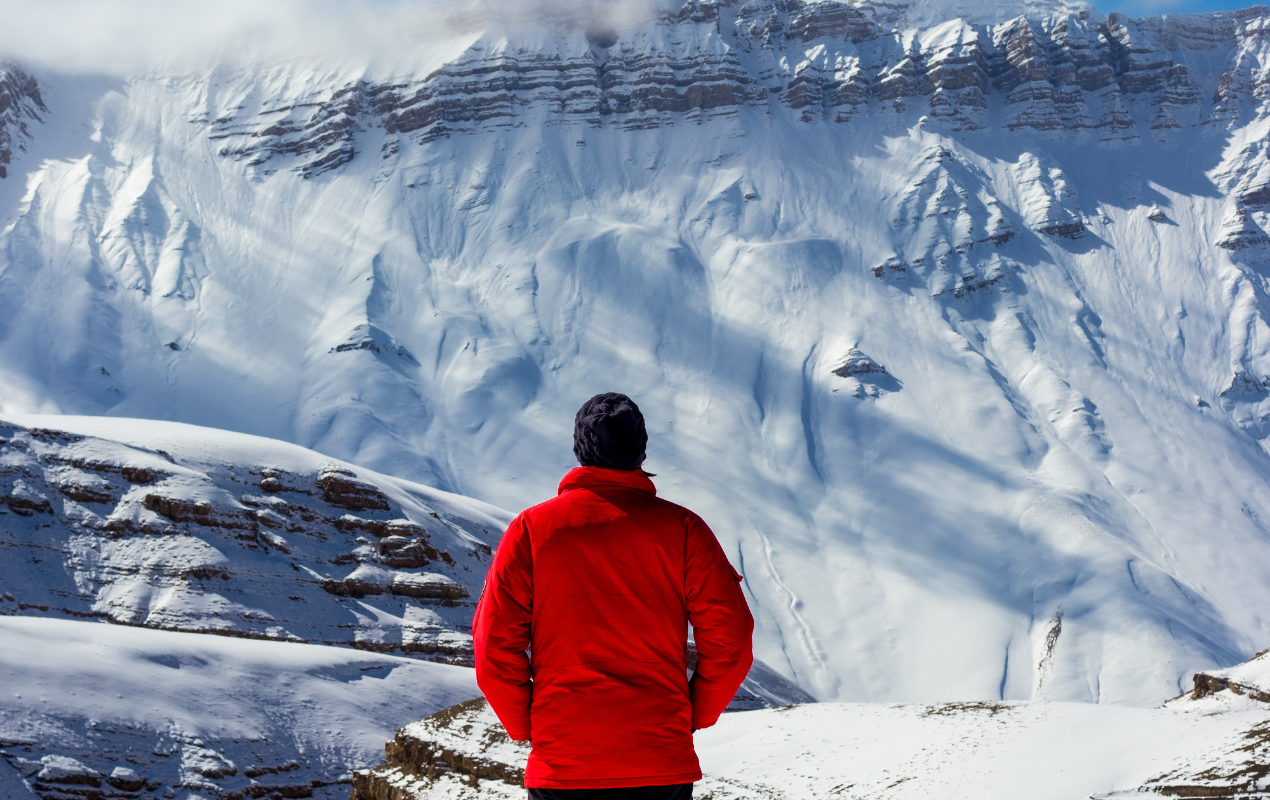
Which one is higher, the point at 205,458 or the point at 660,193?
the point at 660,193

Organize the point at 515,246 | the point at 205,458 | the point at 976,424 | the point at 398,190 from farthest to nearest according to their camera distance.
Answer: the point at 398,190 → the point at 515,246 → the point at 976,424 → the point at 205,458

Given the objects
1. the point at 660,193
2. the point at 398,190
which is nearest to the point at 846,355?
the point at 660,193

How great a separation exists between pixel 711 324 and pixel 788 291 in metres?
8.35

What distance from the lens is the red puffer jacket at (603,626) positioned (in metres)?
3.75

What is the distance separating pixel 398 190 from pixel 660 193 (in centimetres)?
2843

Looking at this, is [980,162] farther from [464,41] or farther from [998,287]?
[464,41]

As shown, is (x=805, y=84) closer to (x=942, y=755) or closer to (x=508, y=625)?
(x=942, y=755)

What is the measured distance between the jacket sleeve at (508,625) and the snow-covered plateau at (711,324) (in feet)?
118

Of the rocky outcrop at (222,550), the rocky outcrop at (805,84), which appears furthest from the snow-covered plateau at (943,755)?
the rocky outcrop at (805,84)

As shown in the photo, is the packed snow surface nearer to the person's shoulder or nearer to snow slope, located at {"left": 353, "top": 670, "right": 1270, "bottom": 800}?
snow slope, located at {"left": 353, "top": 670, "right": 1270, "bottom": 800}

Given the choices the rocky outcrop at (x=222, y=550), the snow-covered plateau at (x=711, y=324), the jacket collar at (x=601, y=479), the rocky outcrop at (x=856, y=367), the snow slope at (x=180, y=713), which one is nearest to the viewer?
the jacket collar at (x=601, y=479)

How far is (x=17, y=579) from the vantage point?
35375mm

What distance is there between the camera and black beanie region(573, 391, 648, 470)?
3.89 metres

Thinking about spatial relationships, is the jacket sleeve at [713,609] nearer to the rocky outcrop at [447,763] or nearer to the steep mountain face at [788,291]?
the rocky outcrop at [447,763]
